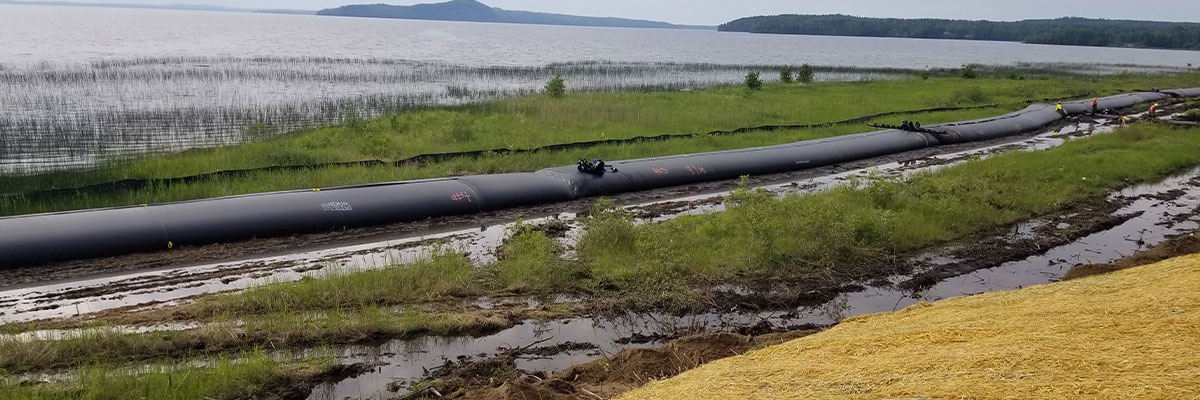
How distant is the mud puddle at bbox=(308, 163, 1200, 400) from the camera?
6828 millimetres

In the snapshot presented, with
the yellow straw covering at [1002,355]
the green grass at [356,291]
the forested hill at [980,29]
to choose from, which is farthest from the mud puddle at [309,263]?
the forested hill at [980,29]

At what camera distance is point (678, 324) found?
317 inches

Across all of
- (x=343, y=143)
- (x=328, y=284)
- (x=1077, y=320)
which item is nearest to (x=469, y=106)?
(x=343, y=143)

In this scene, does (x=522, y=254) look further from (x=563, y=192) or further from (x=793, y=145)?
(x=793, y=145)

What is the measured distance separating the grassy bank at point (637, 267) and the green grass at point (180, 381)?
1.27 feet

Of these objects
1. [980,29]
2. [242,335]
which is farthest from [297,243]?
[980,29]

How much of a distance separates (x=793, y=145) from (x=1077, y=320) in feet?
39.5

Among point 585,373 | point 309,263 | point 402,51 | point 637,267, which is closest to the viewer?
point 585,373

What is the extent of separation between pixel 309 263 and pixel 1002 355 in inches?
303

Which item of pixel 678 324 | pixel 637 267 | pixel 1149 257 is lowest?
pixel 678 324

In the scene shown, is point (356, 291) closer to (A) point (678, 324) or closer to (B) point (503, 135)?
(A) point (678, 324)

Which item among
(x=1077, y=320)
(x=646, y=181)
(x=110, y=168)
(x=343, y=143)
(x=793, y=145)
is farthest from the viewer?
(x=793, y=145)

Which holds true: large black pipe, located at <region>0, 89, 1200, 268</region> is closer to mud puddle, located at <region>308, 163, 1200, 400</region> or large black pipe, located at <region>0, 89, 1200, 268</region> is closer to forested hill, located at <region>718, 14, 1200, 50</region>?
mud puddle, located at <region>308, 163, 1200, 400</region>

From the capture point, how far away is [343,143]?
1614 cm
